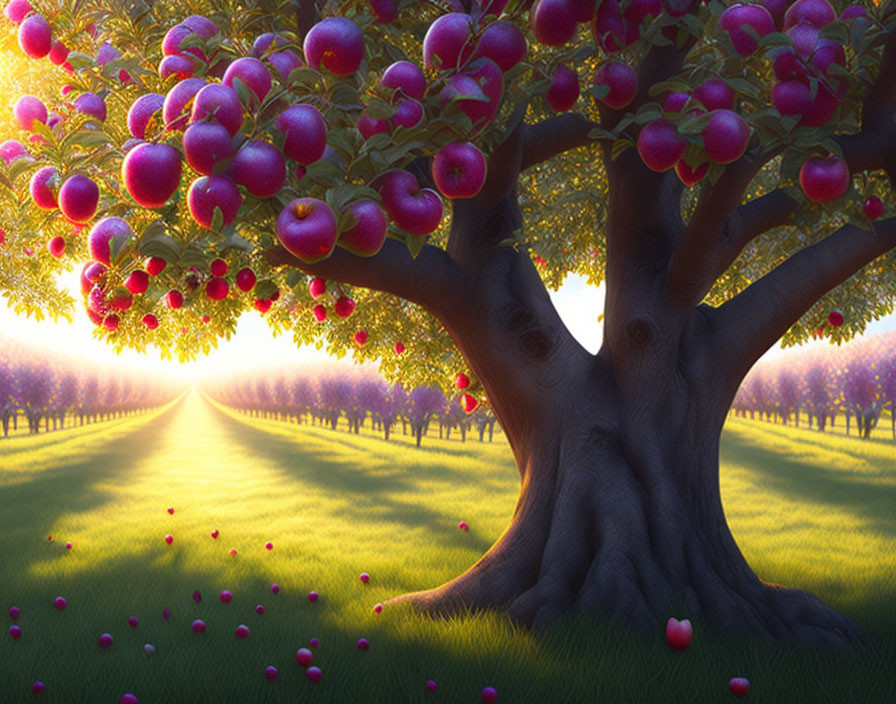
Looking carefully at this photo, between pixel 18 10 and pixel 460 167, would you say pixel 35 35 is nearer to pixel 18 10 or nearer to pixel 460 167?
pixel 18 10

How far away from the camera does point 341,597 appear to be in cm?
682

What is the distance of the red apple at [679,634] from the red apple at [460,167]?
342 cm

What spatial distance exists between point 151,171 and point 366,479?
62.7ft

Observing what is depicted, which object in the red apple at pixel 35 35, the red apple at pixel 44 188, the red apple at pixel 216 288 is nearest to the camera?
the red apple at pixel 44 188

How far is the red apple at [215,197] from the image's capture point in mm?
2211

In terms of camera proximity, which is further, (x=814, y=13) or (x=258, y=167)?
(x=814, y=13)

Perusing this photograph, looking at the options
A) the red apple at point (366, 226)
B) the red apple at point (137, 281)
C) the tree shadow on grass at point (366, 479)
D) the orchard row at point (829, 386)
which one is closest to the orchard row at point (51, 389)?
the tree shadow on grass at point (366, 479)

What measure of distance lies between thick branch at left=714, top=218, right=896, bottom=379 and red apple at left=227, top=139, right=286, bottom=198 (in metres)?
4.83

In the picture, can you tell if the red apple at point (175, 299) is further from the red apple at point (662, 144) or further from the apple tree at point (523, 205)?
the red apple at point (662, 144)

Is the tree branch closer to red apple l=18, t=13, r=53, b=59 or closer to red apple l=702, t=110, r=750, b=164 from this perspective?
red apple l=702, t=110, r=750, b=164

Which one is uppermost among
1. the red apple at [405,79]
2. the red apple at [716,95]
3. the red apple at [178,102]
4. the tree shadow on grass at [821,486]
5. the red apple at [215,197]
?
the red apple at [716,95]

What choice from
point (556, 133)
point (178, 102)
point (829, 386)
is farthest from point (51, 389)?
point (829, 386)

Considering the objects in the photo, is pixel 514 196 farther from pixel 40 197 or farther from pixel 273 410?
pixel 273 410

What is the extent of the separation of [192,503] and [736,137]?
49.6ft
